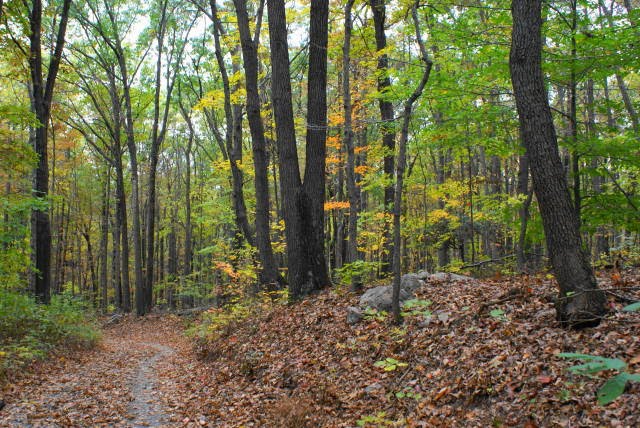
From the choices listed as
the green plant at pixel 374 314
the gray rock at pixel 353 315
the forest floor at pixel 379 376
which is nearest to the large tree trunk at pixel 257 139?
the forest floor at pixel 379 376

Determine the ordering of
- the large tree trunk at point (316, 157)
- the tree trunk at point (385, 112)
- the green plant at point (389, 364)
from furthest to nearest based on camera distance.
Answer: the tree trunk at point (385, 112) < the large tree trunk at point (316, 157) < the green plant at point (389, 364)

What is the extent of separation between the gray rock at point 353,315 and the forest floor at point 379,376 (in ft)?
0.68

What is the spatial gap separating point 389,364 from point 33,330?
27.9 feet

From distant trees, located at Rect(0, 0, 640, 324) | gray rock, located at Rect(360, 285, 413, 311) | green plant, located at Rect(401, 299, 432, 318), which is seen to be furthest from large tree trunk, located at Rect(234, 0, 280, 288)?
green plant, located at Rect(401, 299, 432, 318)

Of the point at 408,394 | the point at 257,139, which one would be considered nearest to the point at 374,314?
the point at 408,394

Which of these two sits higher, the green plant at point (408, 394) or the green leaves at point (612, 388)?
the green leaves at point (612, 388)

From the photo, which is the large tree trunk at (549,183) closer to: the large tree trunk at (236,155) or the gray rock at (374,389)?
the gray rock at (374,389)

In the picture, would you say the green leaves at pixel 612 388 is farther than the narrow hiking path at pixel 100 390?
No

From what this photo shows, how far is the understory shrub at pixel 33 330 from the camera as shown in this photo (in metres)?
8.34

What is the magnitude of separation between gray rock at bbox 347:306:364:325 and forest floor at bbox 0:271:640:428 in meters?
0.21

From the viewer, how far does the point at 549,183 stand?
16.9 feet

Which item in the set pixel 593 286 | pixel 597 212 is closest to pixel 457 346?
pixel 593 286

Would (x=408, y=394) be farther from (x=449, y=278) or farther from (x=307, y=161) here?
(x=307, y=161)

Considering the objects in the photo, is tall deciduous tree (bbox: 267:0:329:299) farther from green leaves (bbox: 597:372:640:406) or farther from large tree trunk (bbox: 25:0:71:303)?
green leaves (bbox: 597:372:640:406)
